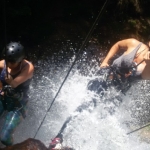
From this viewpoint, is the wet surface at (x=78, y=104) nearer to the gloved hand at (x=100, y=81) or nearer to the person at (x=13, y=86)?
the gloved hand at (x=100, y=81)

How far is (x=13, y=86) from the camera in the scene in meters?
3.18

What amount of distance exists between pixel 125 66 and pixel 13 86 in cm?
191

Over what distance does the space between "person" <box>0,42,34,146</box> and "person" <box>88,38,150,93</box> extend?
149cm

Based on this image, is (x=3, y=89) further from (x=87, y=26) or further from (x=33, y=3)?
(x=87, y=26)

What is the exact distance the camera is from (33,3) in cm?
675

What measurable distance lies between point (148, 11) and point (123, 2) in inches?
68.2

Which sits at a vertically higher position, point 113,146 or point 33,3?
point 33,3

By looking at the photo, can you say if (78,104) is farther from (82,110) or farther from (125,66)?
(125,66)

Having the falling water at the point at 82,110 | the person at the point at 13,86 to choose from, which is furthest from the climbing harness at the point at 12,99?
the falling water at the point at 82,110

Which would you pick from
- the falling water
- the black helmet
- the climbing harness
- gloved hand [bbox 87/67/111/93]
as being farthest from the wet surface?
the black helmet

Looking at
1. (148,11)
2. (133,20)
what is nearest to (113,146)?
(133,20)

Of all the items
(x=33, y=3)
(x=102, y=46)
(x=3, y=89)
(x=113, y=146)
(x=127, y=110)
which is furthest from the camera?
(x=102, y=46)

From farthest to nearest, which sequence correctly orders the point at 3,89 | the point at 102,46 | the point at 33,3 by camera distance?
1. the point at 102,46
2. the point at 33,3
3. the point at 3,89

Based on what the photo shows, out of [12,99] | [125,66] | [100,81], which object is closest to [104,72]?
[100,81]
